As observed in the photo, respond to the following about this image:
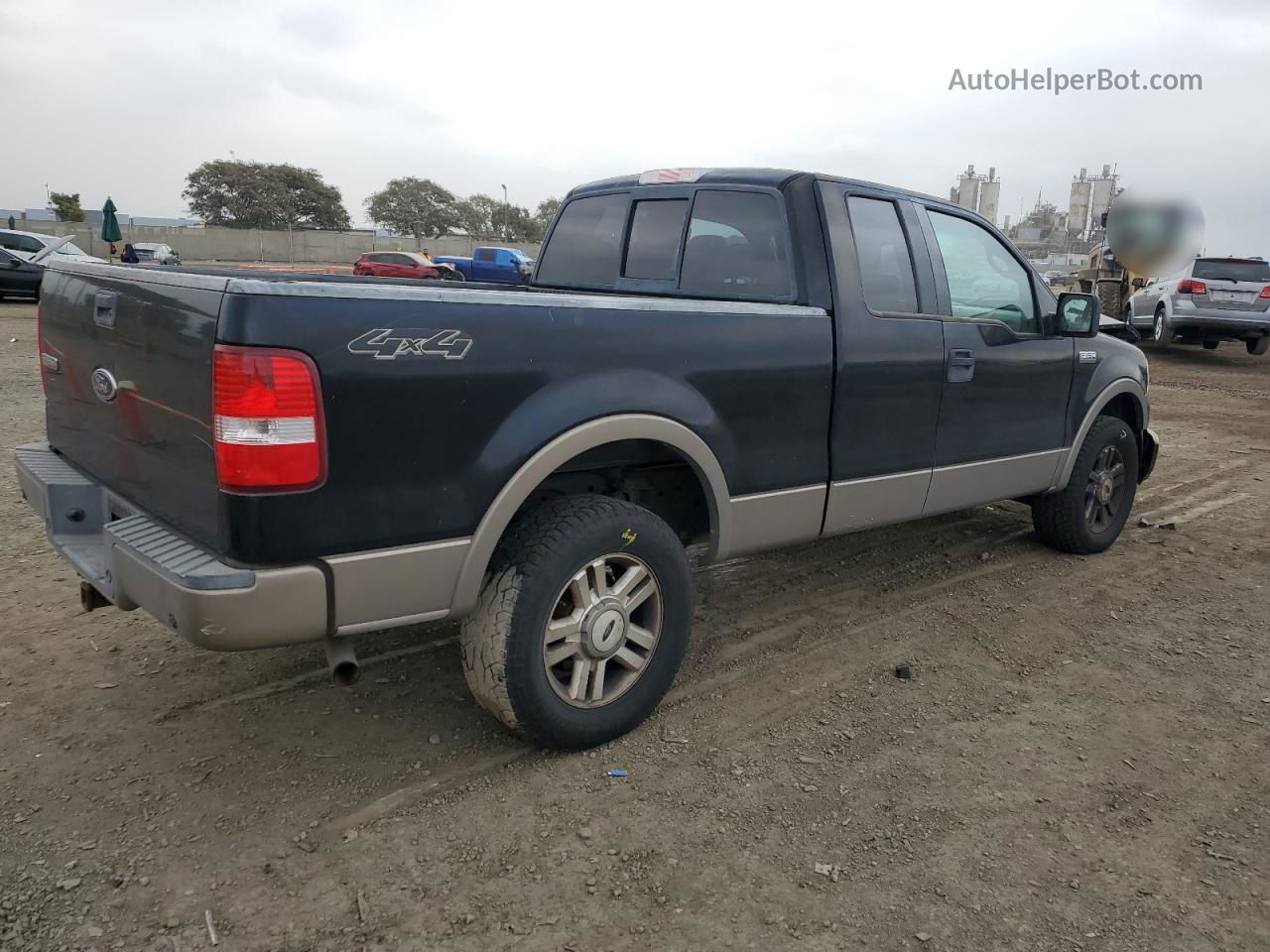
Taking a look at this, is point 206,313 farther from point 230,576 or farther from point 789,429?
point 789,429

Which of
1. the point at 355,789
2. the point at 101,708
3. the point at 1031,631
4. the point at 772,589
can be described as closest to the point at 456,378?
the point at 355,789

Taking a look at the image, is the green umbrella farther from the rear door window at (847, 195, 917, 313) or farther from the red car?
the rear door window at (847, 195, 917, 313)

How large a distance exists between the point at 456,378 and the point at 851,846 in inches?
69.3

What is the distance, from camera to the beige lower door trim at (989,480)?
429 centimetres

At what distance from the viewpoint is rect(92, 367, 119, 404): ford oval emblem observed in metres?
2.88

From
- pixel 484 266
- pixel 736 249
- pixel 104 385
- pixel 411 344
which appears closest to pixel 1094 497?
pixel 736 249

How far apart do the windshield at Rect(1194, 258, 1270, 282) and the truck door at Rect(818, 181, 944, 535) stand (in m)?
13.9

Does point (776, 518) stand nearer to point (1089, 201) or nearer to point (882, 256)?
point (882, 256)

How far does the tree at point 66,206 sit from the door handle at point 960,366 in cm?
6834

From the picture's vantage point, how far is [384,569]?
8.45 feet

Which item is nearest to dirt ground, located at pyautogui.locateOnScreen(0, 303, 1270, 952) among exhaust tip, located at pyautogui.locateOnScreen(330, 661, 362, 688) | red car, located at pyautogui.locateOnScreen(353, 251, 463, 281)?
exhaust tip, located at pyautogui.locateOnScreen(330, 661, 362, 688)

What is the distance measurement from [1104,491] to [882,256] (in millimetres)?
2443

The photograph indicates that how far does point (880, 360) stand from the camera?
3824 mm

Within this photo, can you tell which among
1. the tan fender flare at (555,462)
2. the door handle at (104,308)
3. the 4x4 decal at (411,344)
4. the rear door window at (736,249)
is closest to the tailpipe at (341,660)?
the tan fender flare at (555,462)
